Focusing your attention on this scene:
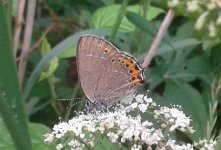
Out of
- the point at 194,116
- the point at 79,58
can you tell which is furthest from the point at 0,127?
the point at 194,116

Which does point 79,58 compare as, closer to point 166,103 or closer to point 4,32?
point 166,103

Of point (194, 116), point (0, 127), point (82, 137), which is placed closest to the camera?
point (82, 137)

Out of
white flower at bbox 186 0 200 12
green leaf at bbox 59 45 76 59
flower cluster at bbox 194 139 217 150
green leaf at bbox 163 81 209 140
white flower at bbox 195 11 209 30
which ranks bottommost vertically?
flower cluster at bbox 194 139 217 150

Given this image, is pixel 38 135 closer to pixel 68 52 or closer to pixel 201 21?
pixel 68 52

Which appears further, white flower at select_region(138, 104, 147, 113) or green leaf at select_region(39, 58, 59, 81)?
green leaf at select_region(39, 58, 59, 81)

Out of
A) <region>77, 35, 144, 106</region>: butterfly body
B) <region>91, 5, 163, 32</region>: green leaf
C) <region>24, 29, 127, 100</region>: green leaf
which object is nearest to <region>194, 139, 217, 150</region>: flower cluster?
<region>77, 35, 144, 106</region>: butterfly body

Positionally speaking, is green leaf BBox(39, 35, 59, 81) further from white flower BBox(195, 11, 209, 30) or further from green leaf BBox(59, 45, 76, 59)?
white flower BBox(195, 11, 209, 30)
